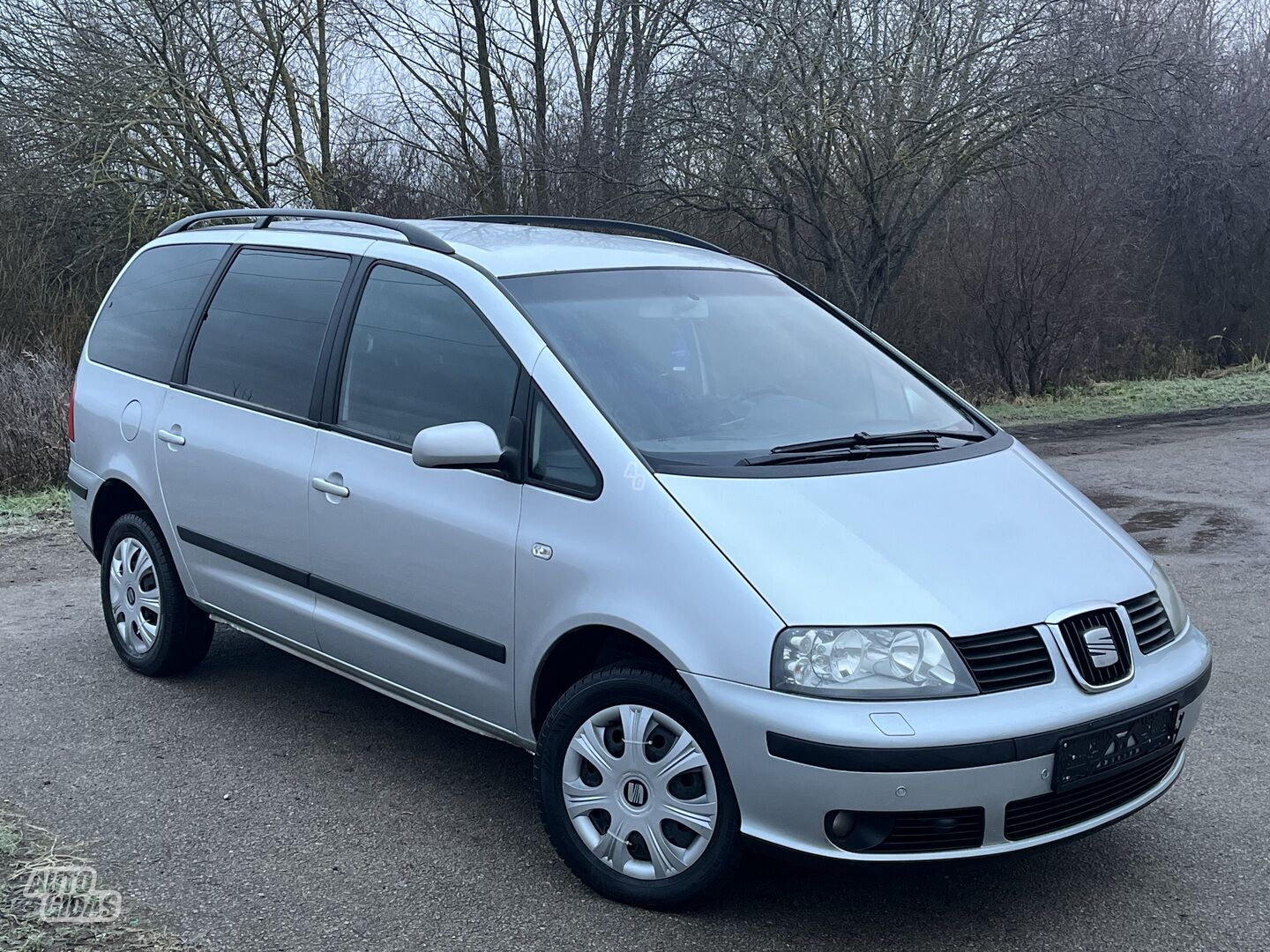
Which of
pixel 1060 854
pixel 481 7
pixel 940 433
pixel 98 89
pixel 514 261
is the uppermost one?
pixel 481 7

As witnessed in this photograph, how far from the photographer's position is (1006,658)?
321 centimetres

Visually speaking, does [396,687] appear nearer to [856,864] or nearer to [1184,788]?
[856,864]

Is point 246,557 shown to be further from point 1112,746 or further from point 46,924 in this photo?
point 1112,746

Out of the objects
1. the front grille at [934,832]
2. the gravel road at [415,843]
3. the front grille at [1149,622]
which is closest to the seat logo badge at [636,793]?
the gravel road at [415,843]

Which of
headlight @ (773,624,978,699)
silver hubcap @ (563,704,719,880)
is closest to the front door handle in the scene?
silver hubcap @ (563,704,719,880)

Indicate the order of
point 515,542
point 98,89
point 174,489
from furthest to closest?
point 98,89
point 174,489
point 515,542

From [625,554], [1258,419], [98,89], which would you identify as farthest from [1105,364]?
[625,554]

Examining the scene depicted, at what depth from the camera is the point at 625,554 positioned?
346 cm

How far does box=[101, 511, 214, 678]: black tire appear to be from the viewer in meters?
5.29

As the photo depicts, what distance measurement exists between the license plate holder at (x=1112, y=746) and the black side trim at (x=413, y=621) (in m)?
1.57

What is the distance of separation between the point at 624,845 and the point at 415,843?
0.75m

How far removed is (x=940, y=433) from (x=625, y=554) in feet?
4.20

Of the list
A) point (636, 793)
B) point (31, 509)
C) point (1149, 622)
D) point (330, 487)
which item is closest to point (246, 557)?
point (330, 487)

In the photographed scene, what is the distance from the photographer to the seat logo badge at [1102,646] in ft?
10.9
